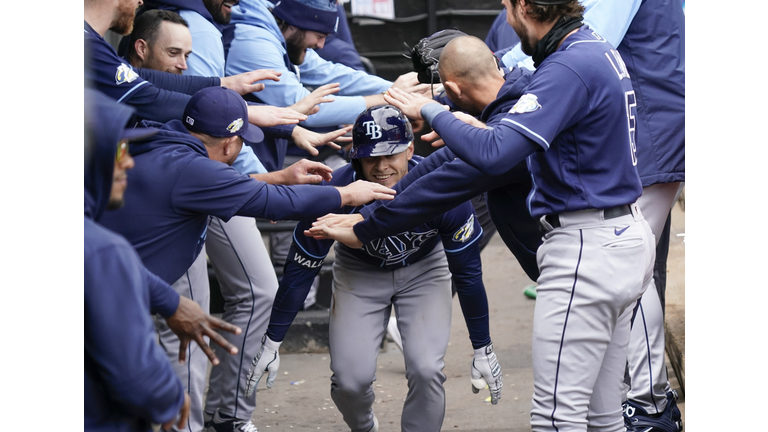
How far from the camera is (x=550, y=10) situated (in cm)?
197

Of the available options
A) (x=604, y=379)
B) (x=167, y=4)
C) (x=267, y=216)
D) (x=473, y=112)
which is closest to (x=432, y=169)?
(x=473, y=112)

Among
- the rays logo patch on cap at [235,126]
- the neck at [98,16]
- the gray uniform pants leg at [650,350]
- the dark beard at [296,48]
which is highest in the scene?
the neck at [98,16]

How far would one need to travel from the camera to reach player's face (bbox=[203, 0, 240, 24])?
3029 mm

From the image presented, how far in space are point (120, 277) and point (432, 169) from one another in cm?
144

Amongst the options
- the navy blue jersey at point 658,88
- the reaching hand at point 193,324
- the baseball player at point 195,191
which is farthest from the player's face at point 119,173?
the navy blue jersey at point 658,88

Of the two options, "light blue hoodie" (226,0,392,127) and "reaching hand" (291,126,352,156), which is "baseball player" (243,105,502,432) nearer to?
"reaching hand" (291,126,352,156)

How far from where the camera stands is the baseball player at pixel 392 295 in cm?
262

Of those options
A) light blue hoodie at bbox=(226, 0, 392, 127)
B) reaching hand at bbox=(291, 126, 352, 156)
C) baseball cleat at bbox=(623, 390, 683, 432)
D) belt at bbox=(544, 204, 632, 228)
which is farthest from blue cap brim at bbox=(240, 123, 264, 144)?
baseball cleat at bbox=(623, 390, 683, 432)

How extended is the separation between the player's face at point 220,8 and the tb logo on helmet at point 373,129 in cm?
85

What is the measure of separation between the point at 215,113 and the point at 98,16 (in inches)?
15.8

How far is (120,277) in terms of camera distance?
1288mm

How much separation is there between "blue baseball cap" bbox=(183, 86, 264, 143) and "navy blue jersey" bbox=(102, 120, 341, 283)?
7 cm

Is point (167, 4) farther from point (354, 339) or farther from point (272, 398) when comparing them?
point (272, 398)

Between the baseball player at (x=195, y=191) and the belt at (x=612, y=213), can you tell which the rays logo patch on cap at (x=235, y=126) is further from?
the belt at (x=612, y=213)
